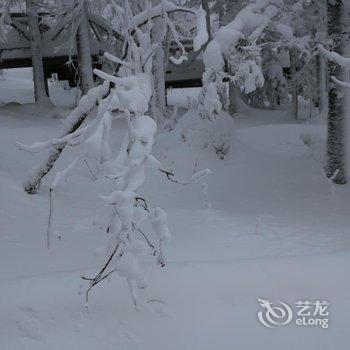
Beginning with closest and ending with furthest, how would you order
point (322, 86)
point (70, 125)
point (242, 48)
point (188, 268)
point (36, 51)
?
1. point (188, 268)
2. point (70, 125)
3. point (242, 48)
4. point (36, 51)
5. point (322, 86)

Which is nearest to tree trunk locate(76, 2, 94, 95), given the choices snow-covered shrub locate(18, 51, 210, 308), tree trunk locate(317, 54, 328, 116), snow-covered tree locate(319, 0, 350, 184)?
snow-covered tree locate(319, 0, 350, 184)

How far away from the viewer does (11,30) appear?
65.5 ft

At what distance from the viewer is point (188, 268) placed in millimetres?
4844

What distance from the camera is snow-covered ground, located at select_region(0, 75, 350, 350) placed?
4.14m

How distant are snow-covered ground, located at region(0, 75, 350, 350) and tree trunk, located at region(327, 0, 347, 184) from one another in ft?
1.53

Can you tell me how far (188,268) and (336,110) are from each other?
7.01 m

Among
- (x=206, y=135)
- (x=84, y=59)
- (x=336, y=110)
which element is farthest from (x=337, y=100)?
(x=84, y=59)

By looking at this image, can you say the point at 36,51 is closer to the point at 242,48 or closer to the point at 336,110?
the point at 242,48

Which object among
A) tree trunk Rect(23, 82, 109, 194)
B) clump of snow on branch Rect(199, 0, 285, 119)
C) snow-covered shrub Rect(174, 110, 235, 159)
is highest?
clump of snow on branch Rect(199, 0, 285, 119)

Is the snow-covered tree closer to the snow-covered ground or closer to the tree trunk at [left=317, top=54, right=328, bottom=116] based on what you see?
the snow-covered ground

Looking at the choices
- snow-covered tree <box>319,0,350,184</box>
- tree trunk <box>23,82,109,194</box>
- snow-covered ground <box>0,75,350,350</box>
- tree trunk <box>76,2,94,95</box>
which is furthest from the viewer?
tree trunk <box>76,2,94,95</box>

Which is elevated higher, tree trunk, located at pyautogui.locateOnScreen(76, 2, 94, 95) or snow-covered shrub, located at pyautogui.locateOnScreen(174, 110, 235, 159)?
tree trunk, located at pyautogui.locateOnScreen(76, 2, 94, 95)

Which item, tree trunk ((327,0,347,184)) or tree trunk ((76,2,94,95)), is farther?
tree trunk ((76,2,94,95))

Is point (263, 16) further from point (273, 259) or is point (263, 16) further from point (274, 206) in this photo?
point (273, 259)
